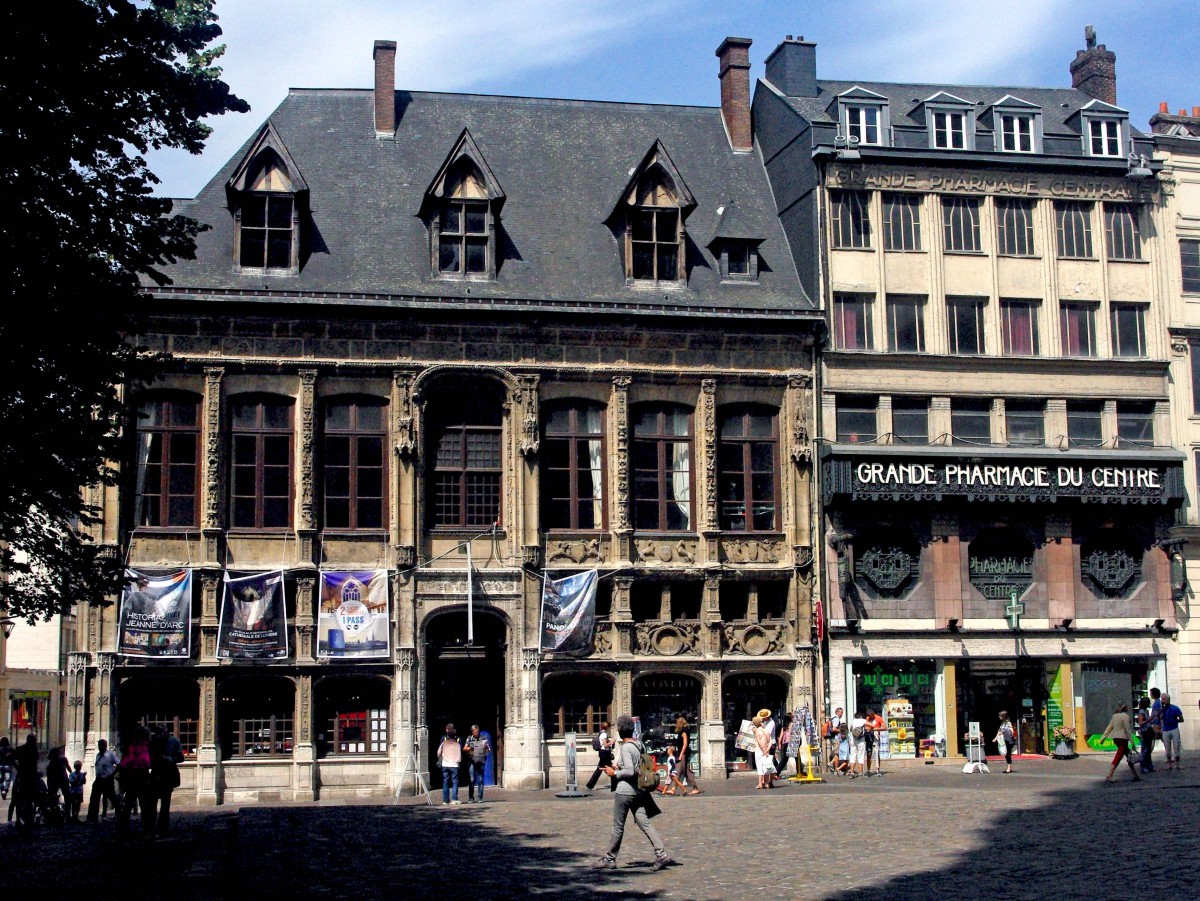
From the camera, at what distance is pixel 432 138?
41.8 meters

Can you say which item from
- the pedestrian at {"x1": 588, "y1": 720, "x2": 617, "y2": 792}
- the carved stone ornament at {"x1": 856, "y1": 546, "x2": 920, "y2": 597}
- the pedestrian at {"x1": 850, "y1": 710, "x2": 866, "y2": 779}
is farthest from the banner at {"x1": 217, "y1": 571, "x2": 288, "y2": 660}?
the carved stone ornament at {"x1": 856, "y1": 546, "x2": 920, "y2": 597}

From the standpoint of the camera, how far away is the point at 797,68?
4359 centimetres

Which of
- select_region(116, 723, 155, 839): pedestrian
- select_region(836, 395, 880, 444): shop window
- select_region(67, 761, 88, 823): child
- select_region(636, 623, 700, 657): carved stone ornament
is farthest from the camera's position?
select_region(836, 395, 880, 444): shop window

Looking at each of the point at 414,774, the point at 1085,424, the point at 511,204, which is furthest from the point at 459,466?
the point at 1085,424

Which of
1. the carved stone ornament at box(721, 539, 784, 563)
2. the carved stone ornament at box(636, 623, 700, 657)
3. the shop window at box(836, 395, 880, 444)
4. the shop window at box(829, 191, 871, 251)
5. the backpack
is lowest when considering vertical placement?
the backpack

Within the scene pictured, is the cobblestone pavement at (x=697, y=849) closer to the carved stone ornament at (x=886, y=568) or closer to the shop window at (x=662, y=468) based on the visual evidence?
the carved stone ornament at (x=886, y=568)

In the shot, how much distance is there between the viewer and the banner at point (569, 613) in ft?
120

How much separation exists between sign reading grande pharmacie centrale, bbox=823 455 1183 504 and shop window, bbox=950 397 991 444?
42.5 inches

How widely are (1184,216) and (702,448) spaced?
1559 centimetres

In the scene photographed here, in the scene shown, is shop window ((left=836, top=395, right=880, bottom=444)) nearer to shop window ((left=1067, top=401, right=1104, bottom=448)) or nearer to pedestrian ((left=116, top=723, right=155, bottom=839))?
shop window ((left=1067, top=401, right=1104, bottom=448))

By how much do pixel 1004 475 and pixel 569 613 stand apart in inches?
472

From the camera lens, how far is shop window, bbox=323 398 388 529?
36938 millimetres

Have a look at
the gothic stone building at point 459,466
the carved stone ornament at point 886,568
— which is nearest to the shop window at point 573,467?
the gothic stone building at point 459,466

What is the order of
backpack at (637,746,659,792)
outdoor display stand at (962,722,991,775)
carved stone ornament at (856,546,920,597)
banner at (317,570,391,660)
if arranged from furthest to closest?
carved stone ornament at (856,546,920,597) → banner at (317,570,391,660) → outdoor display stand at (962,722,991,775) → backpack at (637,746,659,792)
